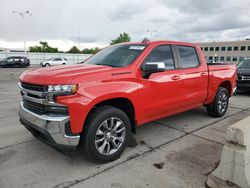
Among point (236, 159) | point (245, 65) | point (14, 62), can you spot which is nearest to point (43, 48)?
point (14, 62)

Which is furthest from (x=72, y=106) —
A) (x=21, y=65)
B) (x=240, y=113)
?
(x=21, y=65)

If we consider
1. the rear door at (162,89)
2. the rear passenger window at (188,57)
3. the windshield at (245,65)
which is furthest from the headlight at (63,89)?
the windshield at (245,65)

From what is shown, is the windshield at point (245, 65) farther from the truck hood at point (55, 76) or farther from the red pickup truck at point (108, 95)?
the truck hood at point (55, 76)

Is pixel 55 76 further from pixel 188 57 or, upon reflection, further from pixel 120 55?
pixel 188 57

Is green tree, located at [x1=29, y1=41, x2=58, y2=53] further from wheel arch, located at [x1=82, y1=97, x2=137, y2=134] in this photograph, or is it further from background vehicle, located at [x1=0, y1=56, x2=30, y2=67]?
wheel arch, located at [x1=82, y1=97, x2=137, y2=134]

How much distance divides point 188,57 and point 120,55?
1.66 meters

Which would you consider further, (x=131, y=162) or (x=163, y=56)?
(x=163, y=56)

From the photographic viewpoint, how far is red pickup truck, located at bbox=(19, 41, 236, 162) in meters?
2.99

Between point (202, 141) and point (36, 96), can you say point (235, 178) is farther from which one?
point (36, 96)

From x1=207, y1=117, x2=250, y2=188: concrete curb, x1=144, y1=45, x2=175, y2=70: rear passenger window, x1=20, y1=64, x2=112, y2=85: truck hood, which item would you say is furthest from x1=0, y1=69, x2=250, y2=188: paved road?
x1=144, y1=45, x2=175, y2=70: rear passenger window

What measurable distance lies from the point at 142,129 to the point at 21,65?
3040 centimetres

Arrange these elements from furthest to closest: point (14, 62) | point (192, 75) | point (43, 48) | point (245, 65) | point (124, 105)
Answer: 1. point (43, 48)
2. point (14, 62)
3. point (245, 65)
4. point (192, 75)
5. point (124, 105)

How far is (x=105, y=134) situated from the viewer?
3.39 m

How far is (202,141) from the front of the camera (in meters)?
4.34
